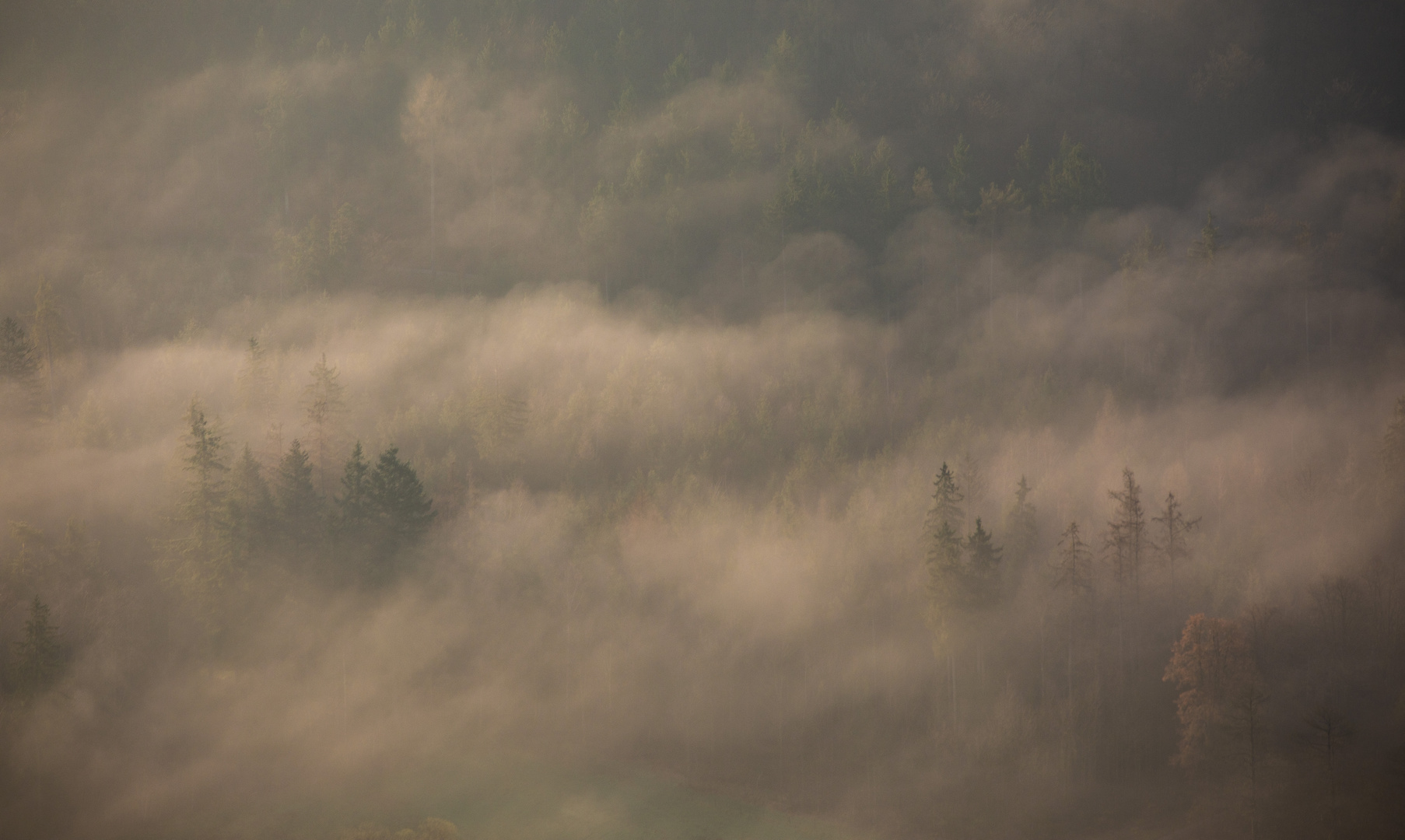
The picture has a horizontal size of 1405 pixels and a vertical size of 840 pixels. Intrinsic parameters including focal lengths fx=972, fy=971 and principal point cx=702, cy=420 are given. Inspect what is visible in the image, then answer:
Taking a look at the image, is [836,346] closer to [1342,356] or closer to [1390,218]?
[1342,356]

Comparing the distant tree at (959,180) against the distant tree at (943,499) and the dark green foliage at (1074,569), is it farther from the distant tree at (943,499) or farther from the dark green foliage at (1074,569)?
the dark green foliage at (1074,569)

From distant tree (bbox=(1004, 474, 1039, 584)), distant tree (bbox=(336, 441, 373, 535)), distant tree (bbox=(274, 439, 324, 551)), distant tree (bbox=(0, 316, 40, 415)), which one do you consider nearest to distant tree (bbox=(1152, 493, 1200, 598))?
distant tree (bbox=(1004, 474, 1039, 584))

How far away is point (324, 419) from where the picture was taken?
7306cm

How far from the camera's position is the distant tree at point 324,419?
73.5 meters

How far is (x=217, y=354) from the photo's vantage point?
327 feet

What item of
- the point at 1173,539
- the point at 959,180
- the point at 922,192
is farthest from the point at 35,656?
the point at 959,180

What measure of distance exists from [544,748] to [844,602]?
25764mm

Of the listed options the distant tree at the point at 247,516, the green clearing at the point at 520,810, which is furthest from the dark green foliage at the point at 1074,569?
the distant tree at the point at 247,516

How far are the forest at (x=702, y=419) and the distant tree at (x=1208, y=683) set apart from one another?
0.35m

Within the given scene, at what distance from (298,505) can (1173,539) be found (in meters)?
63.9

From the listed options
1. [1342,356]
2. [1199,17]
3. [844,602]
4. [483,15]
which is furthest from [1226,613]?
[483,15]

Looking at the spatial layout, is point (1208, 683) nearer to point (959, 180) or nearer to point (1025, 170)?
point (959, 180)

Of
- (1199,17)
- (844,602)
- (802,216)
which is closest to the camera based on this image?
(844,602)

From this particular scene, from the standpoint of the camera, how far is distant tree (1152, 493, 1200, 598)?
71.1 meters
